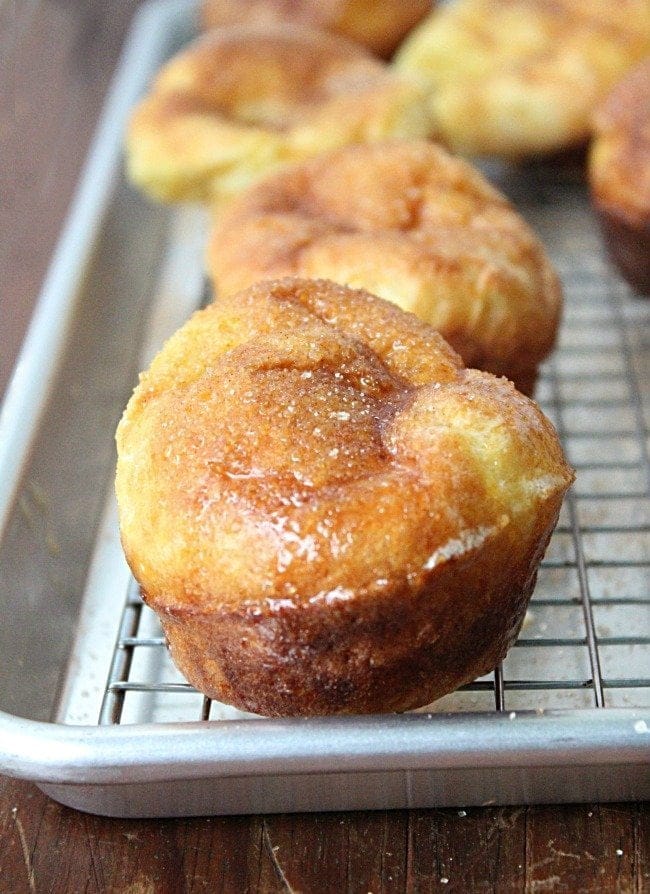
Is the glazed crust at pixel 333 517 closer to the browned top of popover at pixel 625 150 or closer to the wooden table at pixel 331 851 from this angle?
the wooden table at pixel 331 851

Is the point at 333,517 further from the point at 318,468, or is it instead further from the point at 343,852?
the point at 343,852

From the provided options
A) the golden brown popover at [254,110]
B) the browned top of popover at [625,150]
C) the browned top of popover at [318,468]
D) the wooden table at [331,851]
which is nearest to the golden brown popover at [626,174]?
the browned top of popover at [625,150]

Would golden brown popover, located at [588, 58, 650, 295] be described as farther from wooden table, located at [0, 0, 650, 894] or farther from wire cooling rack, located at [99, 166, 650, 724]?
wooden table, located at [0, 0, 650, 894]

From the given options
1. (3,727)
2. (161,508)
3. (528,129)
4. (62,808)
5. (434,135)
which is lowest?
(528,129)

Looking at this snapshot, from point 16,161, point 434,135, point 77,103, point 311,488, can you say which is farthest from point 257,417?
point 77,103

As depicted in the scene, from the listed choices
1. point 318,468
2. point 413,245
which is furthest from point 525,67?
point 318,468

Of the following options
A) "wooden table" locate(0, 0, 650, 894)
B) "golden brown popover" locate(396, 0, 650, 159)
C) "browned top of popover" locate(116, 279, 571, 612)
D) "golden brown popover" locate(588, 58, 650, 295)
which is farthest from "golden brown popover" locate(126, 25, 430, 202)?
"wooden table" locate(0, 0, 650, 894)

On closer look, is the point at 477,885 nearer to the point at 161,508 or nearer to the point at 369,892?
the point at 369,892
